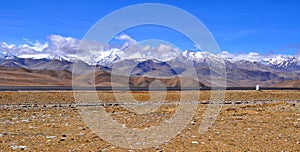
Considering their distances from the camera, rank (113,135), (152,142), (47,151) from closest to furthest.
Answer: (47,151)
(152,142)
(113,135)

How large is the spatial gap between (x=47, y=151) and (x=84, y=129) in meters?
5.71

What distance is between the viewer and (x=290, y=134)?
57.0ft

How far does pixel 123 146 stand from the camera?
14.2m

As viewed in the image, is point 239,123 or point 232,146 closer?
point 232,146

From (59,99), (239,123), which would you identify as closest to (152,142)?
(239,123)

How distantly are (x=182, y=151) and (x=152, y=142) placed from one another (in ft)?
6.75

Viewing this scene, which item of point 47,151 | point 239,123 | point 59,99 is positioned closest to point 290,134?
point 239,123

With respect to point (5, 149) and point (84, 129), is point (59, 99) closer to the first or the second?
point (84, 129)

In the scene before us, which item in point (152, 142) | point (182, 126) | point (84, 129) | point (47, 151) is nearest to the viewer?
point (47, 151)

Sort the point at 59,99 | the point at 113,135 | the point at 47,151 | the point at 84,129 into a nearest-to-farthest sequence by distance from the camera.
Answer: the point at 47,151 → the point at 113,135 → the point at 84,129 → the point at 59,99

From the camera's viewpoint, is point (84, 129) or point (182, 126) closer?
point (84, 129)

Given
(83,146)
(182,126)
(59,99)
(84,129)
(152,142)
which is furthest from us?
(59,99)

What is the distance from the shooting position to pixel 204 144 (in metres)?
14.7

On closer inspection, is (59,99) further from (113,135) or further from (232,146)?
(232,146)
